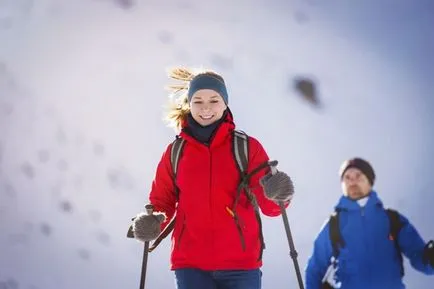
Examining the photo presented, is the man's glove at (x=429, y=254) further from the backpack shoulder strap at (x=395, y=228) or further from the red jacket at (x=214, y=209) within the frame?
the red jacket at (x=214, y=209)

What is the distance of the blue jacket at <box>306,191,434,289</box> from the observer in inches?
186

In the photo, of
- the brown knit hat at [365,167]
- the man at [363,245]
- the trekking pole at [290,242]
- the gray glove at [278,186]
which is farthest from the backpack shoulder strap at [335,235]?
the gray glove at [278,186]

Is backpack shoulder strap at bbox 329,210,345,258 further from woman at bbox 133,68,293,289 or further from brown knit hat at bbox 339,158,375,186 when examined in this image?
woman at bbox 133,68,293,289

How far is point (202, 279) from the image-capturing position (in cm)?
386

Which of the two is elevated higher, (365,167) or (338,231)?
(365,167)

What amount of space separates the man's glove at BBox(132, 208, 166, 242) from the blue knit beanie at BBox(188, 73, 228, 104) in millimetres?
1268

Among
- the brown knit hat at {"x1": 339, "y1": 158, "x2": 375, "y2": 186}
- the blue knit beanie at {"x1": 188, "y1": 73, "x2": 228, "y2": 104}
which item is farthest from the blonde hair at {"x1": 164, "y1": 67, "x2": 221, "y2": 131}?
the brown knit hat at {"x1": 339, "y1": 158, "x2": 375, "y2": 186}

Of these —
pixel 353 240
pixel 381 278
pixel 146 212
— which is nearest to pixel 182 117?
pixel 146 212

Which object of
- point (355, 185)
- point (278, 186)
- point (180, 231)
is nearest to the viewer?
point (278, 186)

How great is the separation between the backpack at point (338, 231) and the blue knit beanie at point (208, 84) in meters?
1.72

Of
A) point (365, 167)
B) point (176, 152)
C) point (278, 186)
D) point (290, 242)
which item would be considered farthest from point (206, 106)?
point (365, 167)

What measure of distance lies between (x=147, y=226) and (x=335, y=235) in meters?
2.05

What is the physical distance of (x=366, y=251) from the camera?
4.87 metres

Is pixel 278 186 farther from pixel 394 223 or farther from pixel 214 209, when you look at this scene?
pixel 394 223
